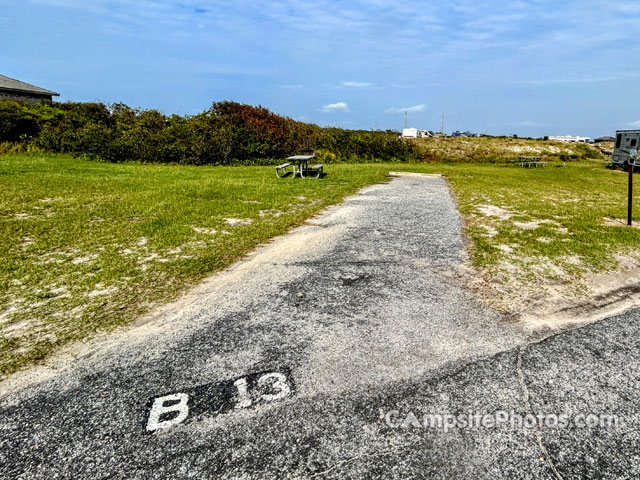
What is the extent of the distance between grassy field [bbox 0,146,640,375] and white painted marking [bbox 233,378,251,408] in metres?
1.41

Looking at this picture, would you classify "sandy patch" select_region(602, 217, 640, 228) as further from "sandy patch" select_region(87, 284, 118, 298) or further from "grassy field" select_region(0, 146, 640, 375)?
"sandy patch" select_region(87, 284, 118, 298)

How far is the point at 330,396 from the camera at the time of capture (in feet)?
7.83

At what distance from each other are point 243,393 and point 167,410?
451mm

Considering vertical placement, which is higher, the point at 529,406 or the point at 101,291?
the point at 101,291

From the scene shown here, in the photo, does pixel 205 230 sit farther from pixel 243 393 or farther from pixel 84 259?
pixel 243 393

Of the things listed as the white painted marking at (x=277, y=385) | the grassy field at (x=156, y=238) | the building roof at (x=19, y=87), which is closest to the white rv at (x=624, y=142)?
the grassy field at (x=156, y=238)

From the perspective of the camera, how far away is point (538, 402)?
236 cm

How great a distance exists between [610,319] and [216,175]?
1195 cm

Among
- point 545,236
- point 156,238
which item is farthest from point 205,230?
point 545,236

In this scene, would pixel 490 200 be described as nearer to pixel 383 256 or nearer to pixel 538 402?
pixel 383 256

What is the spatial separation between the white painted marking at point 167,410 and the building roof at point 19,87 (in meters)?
38.1

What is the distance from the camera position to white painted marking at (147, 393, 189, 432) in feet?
7.09

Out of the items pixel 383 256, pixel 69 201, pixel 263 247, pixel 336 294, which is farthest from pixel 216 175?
pixel 336 294

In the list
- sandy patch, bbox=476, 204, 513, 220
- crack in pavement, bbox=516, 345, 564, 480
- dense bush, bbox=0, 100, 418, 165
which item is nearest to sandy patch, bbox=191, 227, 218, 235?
crack in pavement, bbox=516, 345, 564, 480
